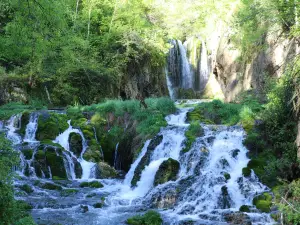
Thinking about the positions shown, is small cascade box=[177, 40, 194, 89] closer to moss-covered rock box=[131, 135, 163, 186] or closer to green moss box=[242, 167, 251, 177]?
moss-covered rock box=[131, 135, 163, 186]

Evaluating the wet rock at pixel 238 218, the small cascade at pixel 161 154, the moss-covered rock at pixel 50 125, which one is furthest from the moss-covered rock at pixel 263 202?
the moss-covered rock at pixel 50 125

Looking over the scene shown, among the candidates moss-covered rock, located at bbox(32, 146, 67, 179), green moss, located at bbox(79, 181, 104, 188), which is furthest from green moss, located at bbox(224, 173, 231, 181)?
moss-covered rock, located at bbox(32, 146, 67, 179)

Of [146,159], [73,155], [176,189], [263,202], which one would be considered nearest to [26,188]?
[73,155]

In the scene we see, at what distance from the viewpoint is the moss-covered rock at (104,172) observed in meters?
13.3

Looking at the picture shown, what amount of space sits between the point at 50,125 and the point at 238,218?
32.3 ft

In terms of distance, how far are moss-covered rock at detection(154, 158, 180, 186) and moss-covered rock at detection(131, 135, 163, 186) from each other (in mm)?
861

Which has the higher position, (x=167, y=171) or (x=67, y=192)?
(x=167, y=171)

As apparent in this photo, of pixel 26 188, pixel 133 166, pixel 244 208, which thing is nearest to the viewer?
pixel 244 208

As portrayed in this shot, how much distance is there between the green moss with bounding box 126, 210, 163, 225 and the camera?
8.27 meters

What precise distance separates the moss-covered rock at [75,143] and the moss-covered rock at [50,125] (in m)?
0.77

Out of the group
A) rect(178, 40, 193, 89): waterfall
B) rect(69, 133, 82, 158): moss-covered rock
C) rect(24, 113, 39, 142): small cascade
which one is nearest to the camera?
rect(69, 133, 82, 158): moss-covered rock

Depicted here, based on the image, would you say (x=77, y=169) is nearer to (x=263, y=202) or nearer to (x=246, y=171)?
(x=246, y=171)

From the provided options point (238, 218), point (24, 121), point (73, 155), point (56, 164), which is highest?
point (24, 121)

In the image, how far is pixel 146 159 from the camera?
1273 cm
